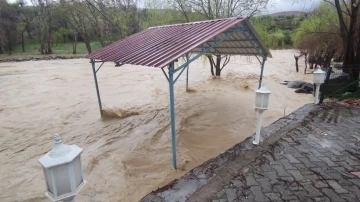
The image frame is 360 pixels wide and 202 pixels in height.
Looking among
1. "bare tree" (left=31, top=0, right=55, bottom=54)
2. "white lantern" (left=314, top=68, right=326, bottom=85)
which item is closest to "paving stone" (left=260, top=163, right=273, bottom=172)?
"white lantern" (left=314, top=68, right=326, bottom=85)

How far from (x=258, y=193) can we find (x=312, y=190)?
79 centimetres

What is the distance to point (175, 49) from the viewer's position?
4609 millimetres

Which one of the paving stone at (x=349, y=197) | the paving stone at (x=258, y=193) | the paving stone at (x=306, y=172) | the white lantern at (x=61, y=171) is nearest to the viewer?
the white lantern at (x=61, y=171)

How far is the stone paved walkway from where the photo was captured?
328 centimetres

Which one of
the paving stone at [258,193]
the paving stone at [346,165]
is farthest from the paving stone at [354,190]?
the paving stone at [258,193]

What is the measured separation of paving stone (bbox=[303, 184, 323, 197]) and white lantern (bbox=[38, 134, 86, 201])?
3099 millimetres

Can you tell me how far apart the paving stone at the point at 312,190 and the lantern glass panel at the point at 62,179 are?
3147mm

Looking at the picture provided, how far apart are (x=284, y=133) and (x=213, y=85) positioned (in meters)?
8.57

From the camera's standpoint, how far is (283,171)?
12.5ft

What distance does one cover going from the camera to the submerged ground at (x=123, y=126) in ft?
15.4

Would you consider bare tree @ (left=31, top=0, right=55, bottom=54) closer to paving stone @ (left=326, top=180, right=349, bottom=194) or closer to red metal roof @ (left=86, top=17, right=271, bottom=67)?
red metal roof @ (left=86, top=17, right=271, bottom=67)

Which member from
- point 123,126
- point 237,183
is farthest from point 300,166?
point 123,126

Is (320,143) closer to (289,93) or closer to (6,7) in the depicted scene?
(289,93)

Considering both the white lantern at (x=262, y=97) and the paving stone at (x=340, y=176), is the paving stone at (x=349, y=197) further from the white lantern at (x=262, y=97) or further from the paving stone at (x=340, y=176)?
the white lantern at (x=262, y=97)
